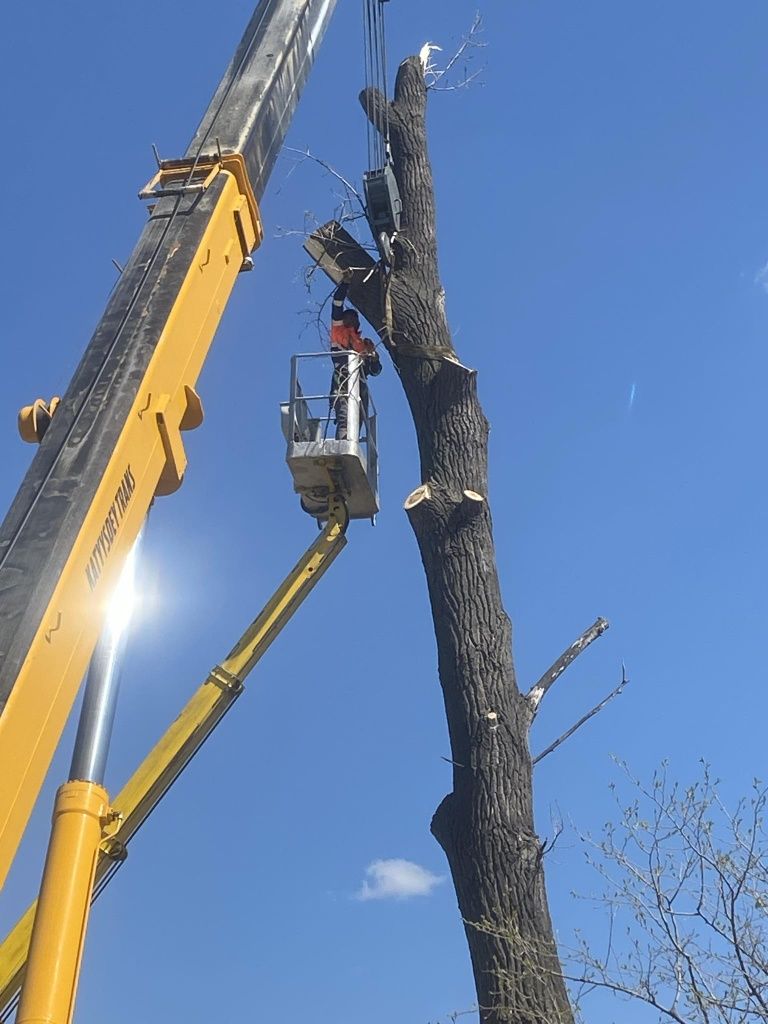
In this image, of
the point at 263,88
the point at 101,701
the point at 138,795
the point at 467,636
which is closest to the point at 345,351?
the point at 263,88

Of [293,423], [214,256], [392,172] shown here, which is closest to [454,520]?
[293,423]

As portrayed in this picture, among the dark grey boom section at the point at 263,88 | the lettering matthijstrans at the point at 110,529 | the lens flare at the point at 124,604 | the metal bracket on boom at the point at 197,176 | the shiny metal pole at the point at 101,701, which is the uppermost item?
the dark grey boom section at the point at 263,88

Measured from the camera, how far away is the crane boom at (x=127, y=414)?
3.19 meters

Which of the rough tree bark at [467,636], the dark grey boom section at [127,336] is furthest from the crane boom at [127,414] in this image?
the rough tree bark at [467,636]

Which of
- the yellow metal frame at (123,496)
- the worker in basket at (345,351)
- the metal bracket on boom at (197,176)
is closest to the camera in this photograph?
the yellow metal frame at (123,496)

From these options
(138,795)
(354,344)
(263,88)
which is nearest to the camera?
(263,88)

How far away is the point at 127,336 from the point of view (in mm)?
Answer: 4156

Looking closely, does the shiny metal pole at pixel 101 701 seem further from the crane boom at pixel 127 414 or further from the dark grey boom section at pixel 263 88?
the dark grey boom section at pixel 263 88

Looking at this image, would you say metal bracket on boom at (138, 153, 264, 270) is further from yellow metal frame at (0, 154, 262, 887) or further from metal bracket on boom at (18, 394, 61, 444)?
metal bracket on boom at (18, 394, 61, 444)

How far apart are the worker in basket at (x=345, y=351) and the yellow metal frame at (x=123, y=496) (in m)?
2.35

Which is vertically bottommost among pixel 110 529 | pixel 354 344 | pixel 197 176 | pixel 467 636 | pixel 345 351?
pixel 110 529

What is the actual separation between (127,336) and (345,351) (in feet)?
12.3

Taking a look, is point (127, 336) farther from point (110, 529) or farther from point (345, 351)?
point (345, 351)

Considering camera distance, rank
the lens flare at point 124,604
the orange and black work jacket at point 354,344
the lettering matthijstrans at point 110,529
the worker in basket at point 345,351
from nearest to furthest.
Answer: the lettering matthijstrans at point 110,529 → the lens flare at point 124,604 → the worker in basket at point 345,351 → the orange and black work jacket at point 354,344
